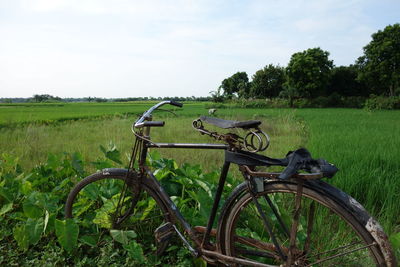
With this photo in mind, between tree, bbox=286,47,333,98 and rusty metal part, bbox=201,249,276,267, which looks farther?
tree, bbox=286,47,333,98

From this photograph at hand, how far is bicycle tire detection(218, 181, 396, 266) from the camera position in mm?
1263

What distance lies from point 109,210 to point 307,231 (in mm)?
1391

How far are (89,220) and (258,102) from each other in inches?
983

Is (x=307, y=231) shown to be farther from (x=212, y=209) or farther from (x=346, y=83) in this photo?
(x=346, y=83)

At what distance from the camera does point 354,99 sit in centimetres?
3150

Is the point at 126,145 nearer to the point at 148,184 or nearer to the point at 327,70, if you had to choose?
the point at 148,184

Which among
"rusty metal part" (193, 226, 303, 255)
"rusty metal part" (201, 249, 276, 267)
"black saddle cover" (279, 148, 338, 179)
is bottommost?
"rusty metal part" (201, 249, 276, 267)

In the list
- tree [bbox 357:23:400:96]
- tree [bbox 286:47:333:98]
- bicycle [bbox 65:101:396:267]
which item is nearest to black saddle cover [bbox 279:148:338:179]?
bicycle [bbox 65:101:396:267]

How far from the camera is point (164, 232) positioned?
195cm

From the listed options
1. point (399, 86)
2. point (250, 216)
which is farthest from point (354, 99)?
point (250, 216)

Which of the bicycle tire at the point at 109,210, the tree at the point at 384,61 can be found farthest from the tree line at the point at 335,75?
the bicycle tire at the point at 109,210

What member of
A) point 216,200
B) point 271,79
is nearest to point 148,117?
point 216,200

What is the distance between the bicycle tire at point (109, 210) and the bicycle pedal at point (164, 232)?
62 mm

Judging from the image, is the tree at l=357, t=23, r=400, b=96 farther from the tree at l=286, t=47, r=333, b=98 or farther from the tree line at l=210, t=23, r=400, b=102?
the tree at l=286, t=47, r=333, b=98
